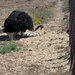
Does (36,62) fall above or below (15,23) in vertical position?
below

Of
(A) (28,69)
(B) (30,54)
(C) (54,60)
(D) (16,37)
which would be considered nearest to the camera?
(A) (28,69)

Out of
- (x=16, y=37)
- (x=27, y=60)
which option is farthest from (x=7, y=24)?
(x=27, y=60)

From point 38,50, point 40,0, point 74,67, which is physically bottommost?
point 38,50

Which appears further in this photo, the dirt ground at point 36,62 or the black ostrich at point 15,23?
the black ostrich at point 15,23

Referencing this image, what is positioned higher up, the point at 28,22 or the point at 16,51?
the point at 28,22

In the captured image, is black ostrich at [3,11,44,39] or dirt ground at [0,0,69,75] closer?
dirt ground at [0,0,69,75]

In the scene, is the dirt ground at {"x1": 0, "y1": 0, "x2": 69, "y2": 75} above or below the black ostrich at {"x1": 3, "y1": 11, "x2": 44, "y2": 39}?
below

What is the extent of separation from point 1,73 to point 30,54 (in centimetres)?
186

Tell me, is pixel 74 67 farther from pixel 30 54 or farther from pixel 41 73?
pixel 30 54

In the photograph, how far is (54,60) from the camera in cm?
520

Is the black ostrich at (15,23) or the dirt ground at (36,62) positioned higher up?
the black ostrich at (15,23)

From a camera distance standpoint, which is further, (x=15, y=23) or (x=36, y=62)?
(x=15, y=23)

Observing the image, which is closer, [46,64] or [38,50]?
[46,64]

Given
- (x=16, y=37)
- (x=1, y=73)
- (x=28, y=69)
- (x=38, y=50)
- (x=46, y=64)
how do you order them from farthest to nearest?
(x=16, y=37)
(x=38, y=50)
(x=46, y=64)
(x=28, y=69)
(x=1, y=73)
